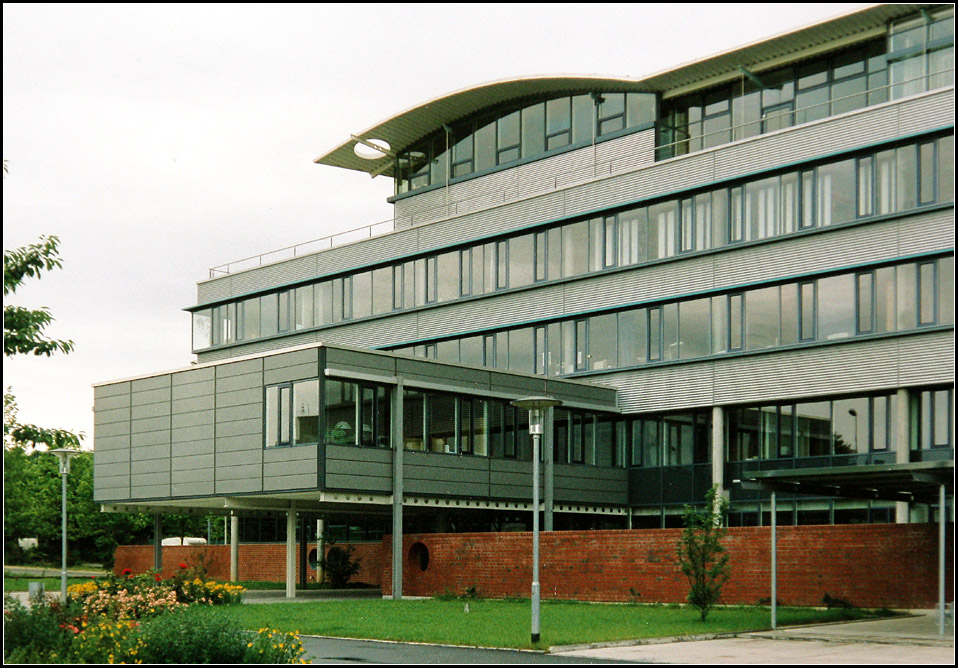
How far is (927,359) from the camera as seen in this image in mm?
34406

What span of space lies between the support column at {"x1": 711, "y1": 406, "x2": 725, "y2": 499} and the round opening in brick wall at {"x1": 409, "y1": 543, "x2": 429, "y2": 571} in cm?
1031

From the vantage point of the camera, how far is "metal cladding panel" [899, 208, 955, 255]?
33969 mm

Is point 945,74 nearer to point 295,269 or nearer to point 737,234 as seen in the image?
point 737,234

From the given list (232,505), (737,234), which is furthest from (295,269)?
(737,234)

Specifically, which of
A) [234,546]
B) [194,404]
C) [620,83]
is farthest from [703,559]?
[234,546]

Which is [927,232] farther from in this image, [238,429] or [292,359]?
[238,429]

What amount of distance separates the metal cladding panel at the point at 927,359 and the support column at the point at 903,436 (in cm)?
51

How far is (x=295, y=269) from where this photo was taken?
5378 centimetres

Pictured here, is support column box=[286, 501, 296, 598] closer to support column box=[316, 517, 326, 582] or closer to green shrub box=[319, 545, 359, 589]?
green shrub box=[319, 545, 359, 589]

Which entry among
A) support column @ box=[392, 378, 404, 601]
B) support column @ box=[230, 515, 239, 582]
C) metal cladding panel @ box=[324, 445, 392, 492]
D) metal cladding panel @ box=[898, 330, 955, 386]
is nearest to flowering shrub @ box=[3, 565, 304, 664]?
metal cladding panel @ box=[324, 445, 392, 492]

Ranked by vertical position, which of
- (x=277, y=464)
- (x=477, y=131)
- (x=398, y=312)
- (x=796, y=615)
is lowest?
(x=796, y=615)

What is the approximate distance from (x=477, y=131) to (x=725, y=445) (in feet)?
58.6

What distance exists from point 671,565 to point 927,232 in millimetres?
12548

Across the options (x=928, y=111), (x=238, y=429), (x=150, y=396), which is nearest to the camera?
(x=928, y=111)
